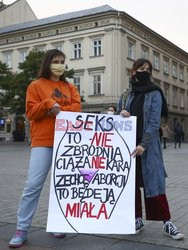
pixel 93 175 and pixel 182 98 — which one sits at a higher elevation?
pixel 182 98

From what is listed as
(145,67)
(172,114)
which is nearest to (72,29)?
(172,114)

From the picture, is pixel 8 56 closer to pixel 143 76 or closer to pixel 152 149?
pixel 143 76

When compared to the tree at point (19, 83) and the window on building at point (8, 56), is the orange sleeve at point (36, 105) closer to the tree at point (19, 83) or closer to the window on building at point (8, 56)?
the tree at point (19, 83)

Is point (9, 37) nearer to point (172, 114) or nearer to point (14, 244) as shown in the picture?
point (172, 114)

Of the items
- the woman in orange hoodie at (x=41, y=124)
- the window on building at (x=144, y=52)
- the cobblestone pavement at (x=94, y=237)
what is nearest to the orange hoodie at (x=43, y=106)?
the woman in orange hoodie at (x=41, y=124)

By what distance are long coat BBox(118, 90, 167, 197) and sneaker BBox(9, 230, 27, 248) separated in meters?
1.38

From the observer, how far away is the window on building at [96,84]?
44875 millimetres

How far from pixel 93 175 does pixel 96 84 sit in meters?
40.8

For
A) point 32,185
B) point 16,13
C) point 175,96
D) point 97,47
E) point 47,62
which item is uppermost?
point 16,13

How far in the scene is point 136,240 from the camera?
4.68 metres

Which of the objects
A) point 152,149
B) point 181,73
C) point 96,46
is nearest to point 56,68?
point 152,149

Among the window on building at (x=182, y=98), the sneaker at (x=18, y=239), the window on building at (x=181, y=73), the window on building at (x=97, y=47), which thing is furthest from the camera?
the window on building at (x=181, y=73)

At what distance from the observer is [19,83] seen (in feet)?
113

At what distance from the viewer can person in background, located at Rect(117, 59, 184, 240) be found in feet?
15.3
